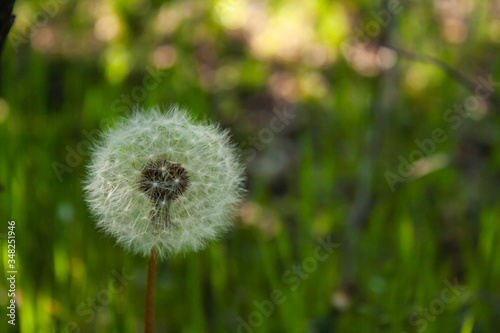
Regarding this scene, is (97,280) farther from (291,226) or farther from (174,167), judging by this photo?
(291,226)

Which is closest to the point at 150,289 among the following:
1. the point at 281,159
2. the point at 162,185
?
the point at 162,185

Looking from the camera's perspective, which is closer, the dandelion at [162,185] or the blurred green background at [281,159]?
the dandelion at [162,185]

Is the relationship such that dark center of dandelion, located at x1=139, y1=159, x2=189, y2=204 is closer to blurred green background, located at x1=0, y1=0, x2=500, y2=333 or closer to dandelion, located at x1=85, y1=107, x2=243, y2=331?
dandelion, located at x1=85, y1=107, x2=243, y2=331

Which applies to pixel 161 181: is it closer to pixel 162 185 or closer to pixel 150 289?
pixel 162 185

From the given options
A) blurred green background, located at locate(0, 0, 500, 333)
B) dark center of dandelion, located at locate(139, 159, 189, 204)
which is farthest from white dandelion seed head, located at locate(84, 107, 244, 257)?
blurred green background, located at locate(0, 0, 500, 333)

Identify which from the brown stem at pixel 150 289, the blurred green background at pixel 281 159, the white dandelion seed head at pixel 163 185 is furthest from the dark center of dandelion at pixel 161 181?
the blurred green background at pixel 281 159

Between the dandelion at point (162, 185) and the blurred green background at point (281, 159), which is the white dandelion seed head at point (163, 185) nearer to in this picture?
the dandelion at point (162, 185)
